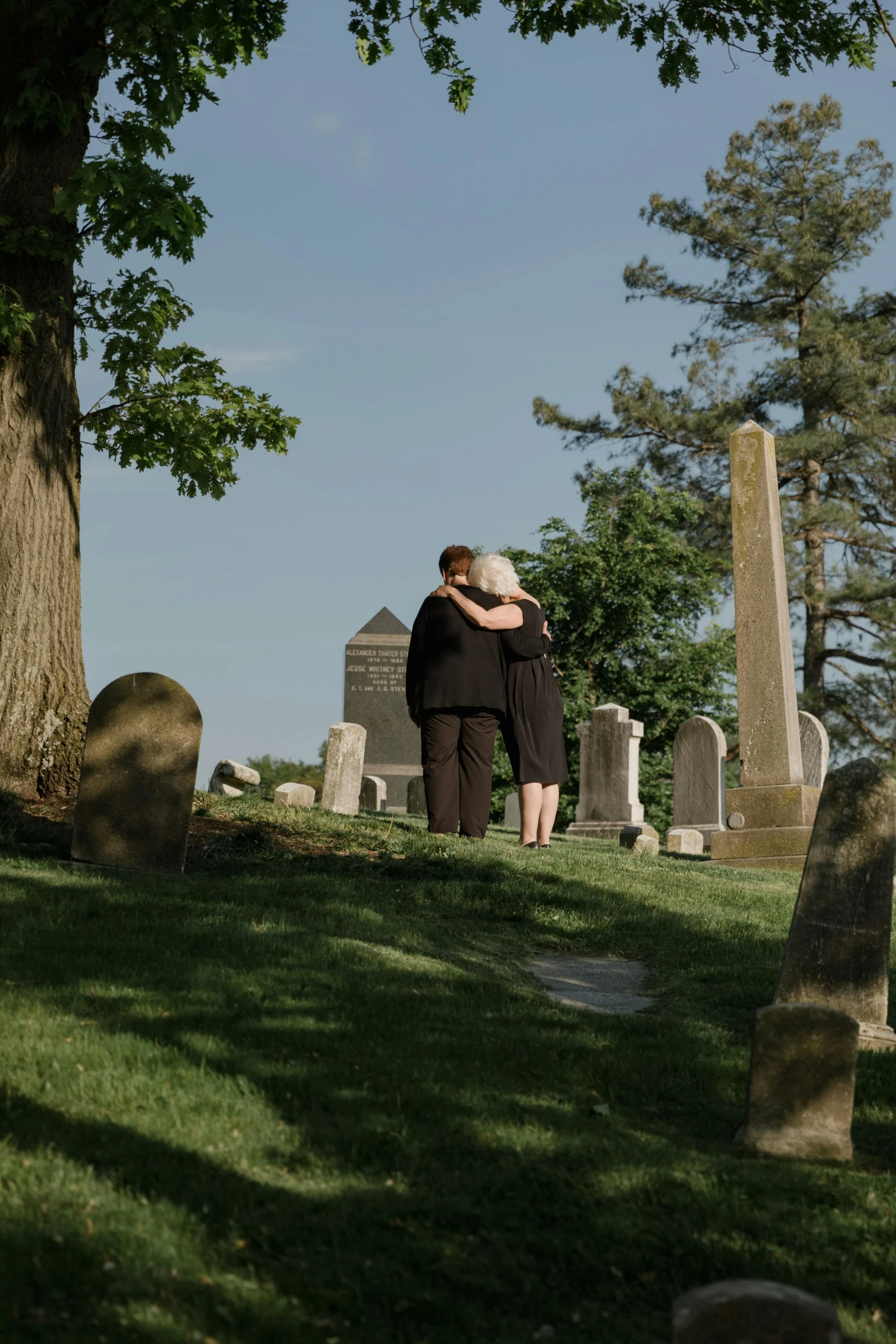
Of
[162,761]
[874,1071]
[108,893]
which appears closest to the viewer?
[874,1071]

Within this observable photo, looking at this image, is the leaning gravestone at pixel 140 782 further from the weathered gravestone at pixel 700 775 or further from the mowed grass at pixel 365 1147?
the weathered gravestone at pixel 700 775

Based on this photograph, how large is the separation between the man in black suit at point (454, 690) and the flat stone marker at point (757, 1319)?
Result: 6.90 metres

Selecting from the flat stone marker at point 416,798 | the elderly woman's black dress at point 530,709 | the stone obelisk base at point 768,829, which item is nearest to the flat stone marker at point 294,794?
the flat stone marker at point 416,798

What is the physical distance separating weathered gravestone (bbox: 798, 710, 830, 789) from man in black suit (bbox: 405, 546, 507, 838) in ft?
27.9

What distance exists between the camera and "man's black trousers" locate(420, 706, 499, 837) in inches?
389

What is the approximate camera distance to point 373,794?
20.4m

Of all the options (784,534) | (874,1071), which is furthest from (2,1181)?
(784,534)

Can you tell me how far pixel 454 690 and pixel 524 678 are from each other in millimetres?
662

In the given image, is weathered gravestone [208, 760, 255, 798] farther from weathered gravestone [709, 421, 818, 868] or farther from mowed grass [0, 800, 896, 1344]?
mowed grass [0, 800, 896, 1344]

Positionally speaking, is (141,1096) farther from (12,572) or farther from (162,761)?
(12,572)

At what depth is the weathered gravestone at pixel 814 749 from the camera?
57.5 feet

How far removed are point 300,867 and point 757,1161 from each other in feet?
16.3

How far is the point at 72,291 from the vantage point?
11.1 m

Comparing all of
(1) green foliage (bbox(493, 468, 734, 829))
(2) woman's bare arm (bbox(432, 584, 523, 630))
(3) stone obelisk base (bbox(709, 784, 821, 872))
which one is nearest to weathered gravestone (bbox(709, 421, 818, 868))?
(3) stone obelisk base (bbox(709, 784, 821, 872))
